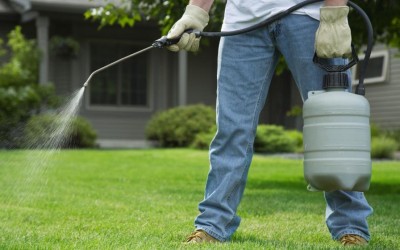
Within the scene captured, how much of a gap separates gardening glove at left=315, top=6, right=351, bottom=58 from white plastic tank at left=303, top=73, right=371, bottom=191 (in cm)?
23

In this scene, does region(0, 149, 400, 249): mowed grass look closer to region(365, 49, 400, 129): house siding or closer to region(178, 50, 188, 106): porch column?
region(365, 49, 400, 129): house siding

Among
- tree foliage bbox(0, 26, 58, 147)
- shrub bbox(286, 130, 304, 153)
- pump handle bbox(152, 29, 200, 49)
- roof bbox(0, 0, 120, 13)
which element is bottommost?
shrub bbox(286, 130, 304, 153)

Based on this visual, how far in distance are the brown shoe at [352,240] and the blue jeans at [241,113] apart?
0.02m

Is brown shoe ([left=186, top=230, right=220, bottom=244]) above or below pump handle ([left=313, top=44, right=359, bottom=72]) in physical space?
below

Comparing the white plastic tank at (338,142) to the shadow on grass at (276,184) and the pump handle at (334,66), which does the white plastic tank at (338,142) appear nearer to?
the pump handle at (334,66)

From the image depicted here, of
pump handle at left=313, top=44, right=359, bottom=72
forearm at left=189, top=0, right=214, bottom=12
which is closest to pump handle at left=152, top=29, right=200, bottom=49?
forearm at left=189, top=0, right=214, bottom=12

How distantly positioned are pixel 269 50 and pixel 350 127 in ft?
2.43

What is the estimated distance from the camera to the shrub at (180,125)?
1612cm

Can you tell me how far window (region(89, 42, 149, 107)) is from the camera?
1820 cm

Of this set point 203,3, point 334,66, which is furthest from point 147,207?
point 334,66

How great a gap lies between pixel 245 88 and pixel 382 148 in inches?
441

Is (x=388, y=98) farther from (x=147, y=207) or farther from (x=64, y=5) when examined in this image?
(x=147, y=207)

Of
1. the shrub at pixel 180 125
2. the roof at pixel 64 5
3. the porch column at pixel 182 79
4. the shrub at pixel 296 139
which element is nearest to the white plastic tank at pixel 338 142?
the shrub at pixel 296 139

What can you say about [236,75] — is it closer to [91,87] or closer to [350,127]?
[350,127]
